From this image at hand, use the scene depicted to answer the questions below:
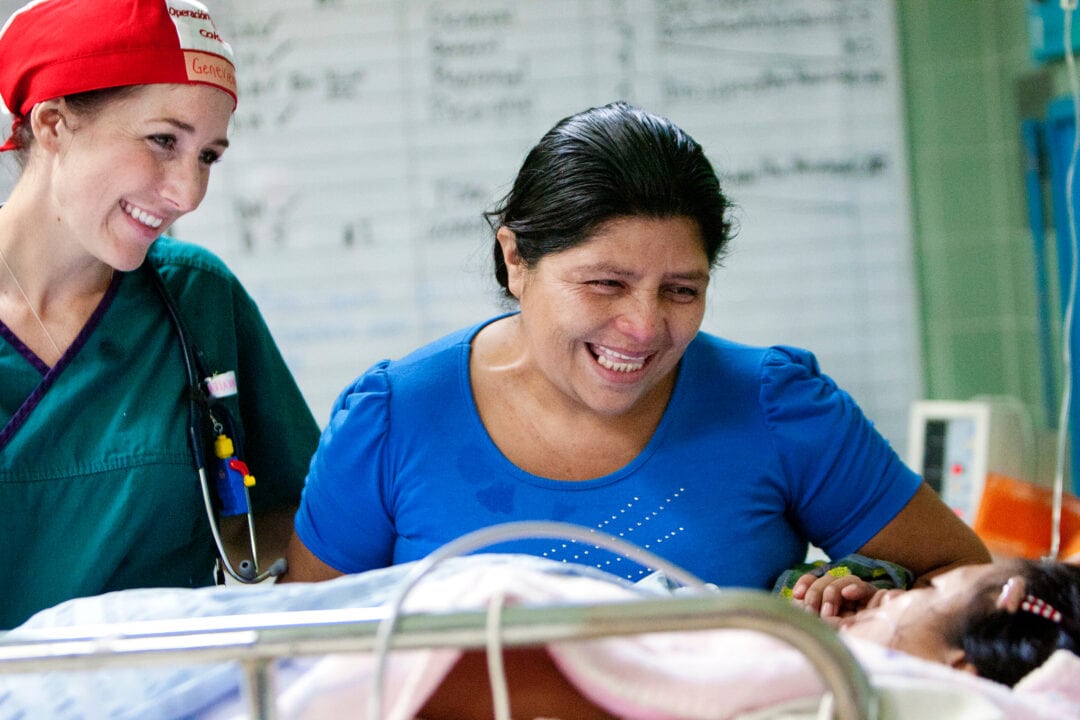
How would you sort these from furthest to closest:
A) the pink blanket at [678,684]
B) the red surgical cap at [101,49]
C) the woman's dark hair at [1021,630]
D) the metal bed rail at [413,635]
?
the red surgical cap at [101,49], the woman's dark hair at [1021,630], the pink blanket at [678,684], the metal bed rail at [413,635]

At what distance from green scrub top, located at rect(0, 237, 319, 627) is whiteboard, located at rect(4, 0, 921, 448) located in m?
1.23

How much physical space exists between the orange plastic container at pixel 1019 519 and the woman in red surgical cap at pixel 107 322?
1.65 m

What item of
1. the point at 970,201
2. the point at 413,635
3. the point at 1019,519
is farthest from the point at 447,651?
the point at 970,201

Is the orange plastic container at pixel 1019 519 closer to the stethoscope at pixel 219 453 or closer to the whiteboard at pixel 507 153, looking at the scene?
the whiteboard at pixel 507 153

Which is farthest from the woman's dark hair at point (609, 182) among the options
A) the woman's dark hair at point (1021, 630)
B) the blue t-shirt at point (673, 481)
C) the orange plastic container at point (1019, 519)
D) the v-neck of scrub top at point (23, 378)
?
the orange plastic container at point (1019, 519)

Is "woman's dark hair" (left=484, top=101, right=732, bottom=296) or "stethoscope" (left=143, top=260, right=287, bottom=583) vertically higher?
"woman's dark hair" (left=484, top=101, right=732, bottom=296)

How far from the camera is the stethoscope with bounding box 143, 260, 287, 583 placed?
1604 millimetres

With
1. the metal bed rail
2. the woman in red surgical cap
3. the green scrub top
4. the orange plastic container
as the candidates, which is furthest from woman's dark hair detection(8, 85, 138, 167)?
the orange plastic container

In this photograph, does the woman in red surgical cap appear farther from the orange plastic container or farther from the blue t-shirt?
the orange plastic container

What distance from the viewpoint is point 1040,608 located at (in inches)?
48.2

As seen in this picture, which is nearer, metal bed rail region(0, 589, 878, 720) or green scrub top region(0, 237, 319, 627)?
metal bed rail region(0, 589, 878, 720)

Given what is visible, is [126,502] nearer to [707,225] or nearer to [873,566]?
[707,225]

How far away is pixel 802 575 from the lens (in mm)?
1439

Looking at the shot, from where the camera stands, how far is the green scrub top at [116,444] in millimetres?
1511
